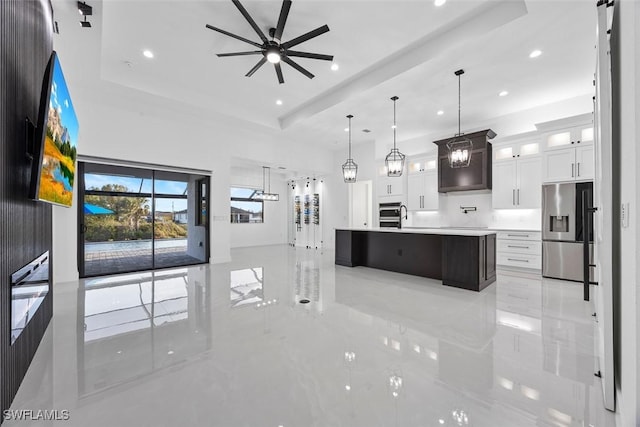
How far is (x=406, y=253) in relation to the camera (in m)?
5.56

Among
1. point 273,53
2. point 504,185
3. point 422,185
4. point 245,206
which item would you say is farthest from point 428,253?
point 245,206

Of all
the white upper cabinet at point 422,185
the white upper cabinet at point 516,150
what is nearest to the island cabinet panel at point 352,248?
the white upper cabinet at point 422,185

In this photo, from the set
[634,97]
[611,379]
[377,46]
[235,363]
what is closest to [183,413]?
[235,363]

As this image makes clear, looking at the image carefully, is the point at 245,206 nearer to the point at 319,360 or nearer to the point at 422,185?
the point at 422,185

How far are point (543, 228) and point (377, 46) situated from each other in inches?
188

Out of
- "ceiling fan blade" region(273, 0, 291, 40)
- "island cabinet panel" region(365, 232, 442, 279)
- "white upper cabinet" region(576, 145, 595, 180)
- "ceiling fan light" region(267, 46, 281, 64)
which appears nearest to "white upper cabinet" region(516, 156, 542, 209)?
"white upper cabinet" region(576, 145, 595, 180)

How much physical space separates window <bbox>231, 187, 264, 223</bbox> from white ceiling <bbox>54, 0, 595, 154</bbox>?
4.59 metres

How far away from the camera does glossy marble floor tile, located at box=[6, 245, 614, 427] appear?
1.69m

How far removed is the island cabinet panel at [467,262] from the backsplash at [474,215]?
2.20m

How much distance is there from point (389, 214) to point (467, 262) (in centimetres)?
398

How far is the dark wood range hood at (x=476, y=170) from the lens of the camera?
6355 mm

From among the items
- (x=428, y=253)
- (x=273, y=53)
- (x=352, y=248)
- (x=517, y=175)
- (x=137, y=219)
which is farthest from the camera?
(x=352, y=248)

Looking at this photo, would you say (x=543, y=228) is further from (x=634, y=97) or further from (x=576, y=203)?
(x=634, y=97)

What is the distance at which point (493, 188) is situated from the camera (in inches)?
249
